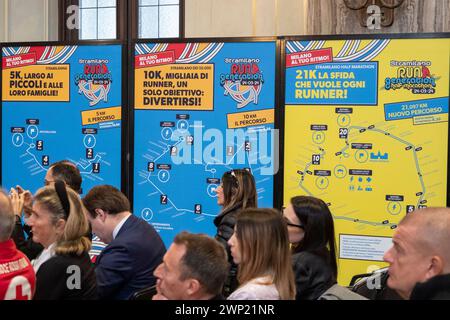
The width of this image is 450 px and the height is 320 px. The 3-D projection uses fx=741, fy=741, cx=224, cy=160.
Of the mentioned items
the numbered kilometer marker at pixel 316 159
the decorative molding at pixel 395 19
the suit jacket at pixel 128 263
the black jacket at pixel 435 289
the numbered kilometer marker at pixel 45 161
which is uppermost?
the decorative molding at pixel 395 19

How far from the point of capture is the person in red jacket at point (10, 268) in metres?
2.75

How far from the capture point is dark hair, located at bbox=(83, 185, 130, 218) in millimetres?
4070

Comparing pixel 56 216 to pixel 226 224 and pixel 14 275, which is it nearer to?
pixel 14 275

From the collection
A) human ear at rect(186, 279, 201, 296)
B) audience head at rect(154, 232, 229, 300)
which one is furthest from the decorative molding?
human ear at rect(186, 279, 201, 296)

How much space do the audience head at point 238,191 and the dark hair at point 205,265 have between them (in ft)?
6.11

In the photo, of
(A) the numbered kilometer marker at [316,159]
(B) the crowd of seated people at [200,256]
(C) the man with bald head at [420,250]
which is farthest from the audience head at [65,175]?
(C) the man with bald head at [420,250]

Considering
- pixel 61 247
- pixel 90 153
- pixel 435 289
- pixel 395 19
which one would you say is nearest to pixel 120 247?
pixel 61 247

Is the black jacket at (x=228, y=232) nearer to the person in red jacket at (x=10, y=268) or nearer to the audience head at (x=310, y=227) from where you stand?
the audience head at (x=310, y=227)

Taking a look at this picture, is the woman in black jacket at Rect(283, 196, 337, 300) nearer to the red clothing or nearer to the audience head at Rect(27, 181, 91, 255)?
the audience head at Rect(27, 181, 91, 255)

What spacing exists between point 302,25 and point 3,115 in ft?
8.86

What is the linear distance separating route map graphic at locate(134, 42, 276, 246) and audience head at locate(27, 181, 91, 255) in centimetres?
226

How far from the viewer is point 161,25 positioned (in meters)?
7.22

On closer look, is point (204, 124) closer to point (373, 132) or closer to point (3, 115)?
point (373, 132)

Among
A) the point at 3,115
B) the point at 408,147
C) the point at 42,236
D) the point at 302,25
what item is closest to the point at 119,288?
the point at 42,236
